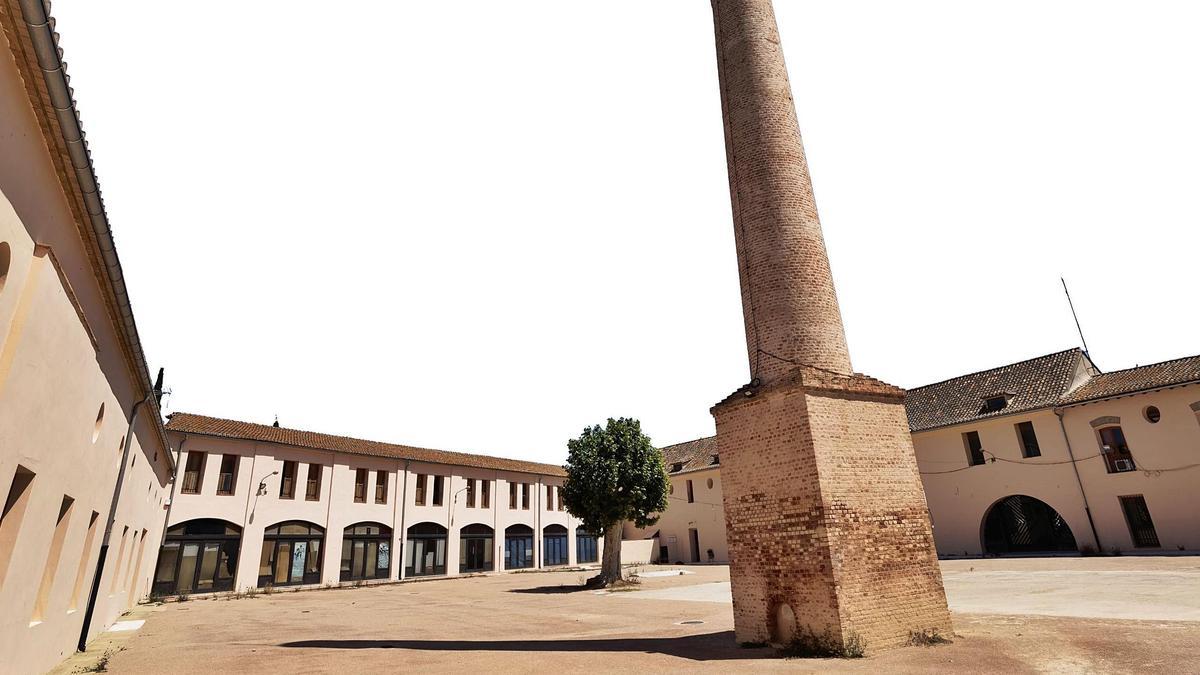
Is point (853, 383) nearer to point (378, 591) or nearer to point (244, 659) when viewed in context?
point (244, 659)

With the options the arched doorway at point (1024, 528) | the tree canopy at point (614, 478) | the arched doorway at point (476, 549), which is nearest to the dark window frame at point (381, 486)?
the arched doorway at point (476, 549)

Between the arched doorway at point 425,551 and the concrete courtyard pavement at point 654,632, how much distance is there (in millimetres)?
Result: 11723

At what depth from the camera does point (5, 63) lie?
438 cm

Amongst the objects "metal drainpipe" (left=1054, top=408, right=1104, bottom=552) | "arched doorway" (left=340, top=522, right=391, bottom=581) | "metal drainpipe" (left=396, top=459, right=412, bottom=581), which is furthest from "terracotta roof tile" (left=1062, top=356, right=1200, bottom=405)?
"arched doorway" (left=340, top=522, right=391, bottom=581)

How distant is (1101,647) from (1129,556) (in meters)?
18.7

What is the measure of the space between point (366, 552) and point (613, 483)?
14.8m

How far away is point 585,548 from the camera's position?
4088 centimetres

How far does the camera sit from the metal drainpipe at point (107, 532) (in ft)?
34.0

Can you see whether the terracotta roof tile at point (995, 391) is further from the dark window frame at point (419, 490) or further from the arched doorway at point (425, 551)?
the dark window frame at point (419, 490)

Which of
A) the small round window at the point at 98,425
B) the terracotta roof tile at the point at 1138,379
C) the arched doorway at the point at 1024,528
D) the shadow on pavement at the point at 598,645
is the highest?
the terracotta roof tile at the point at 1138,379

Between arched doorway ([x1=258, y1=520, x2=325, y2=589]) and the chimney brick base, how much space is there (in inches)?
954

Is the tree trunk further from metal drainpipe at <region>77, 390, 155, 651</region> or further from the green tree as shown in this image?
metal drainpipe at <region>77, 390, 155, 651</region>

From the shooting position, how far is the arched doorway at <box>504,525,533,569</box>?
116ft

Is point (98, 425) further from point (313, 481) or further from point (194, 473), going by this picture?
point (313, 481)
